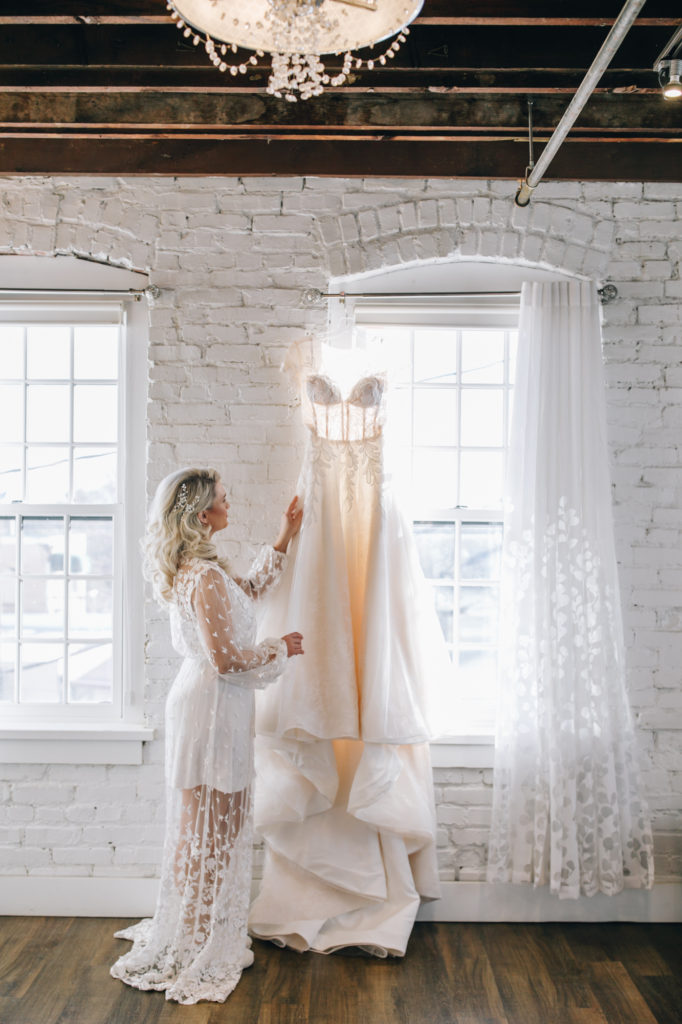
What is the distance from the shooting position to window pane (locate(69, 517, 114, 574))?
3697mm

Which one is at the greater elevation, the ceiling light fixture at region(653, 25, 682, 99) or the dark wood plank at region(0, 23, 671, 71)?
the dark wood plank at region(0, 23, 671, 71)

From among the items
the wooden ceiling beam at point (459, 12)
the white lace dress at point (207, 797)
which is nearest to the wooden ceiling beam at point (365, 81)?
the wooden ceiling beam at point (459, 12)

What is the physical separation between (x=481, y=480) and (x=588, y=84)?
5.61ft

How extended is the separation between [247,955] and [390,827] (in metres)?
0.68

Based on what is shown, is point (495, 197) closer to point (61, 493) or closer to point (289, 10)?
point (289, 10)

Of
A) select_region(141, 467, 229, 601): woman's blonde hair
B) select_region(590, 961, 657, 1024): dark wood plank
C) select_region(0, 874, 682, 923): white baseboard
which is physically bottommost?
select_region(590, 961, 657, 1024): dark wood plank

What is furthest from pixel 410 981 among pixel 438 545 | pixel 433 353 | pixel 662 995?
pixel 433 353

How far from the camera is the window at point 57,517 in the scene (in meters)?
3.70

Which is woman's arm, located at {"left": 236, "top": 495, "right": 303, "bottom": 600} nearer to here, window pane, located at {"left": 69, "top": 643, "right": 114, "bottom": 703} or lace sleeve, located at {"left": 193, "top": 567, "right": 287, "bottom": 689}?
lace sleeve, located at {"left": 193, "top": 567, "right": 287, "bottom": 689}

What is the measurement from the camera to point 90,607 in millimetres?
3711

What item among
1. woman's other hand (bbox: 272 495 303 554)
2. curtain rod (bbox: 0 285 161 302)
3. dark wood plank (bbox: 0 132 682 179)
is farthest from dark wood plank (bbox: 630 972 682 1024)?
curtain rod (bbox: 0 285 161 302)

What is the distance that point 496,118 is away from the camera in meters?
3.19

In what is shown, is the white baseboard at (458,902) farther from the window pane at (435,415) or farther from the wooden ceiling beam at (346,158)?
the wooden ceiling beam at (346,158)

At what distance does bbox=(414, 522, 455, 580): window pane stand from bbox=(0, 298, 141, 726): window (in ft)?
4.43
